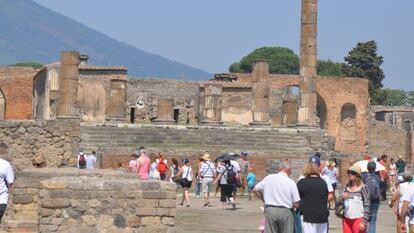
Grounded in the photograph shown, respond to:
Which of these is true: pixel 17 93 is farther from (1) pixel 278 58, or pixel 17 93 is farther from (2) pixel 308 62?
(1) pixel 278 58

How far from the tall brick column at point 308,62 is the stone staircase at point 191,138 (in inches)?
63.6

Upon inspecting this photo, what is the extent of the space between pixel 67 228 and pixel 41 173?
212cm

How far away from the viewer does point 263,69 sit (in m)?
51.2

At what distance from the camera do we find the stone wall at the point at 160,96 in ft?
177

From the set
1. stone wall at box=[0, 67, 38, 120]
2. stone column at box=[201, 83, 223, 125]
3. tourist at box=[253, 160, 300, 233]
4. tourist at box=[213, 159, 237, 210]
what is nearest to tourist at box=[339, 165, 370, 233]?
tourist at box=[253, 160, 300, 233]

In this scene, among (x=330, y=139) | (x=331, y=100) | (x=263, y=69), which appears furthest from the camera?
(x=331, y=100)

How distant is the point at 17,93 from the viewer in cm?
5700

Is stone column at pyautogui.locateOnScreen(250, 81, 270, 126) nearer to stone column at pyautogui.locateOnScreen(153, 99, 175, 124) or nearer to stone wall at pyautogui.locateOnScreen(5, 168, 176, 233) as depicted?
stone column at pyautogui.locateOnScreen(153, 99, 175, 124)

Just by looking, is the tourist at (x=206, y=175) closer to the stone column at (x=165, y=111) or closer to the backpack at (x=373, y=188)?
the backpack at (x=373, y=188)

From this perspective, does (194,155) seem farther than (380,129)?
No

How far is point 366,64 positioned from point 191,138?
145 feet

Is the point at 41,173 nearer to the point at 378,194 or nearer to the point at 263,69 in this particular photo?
the point at 378,194

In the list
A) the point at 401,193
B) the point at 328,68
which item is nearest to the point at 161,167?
the point at 401,193

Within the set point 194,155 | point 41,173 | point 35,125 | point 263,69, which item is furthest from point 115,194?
point 263,69
